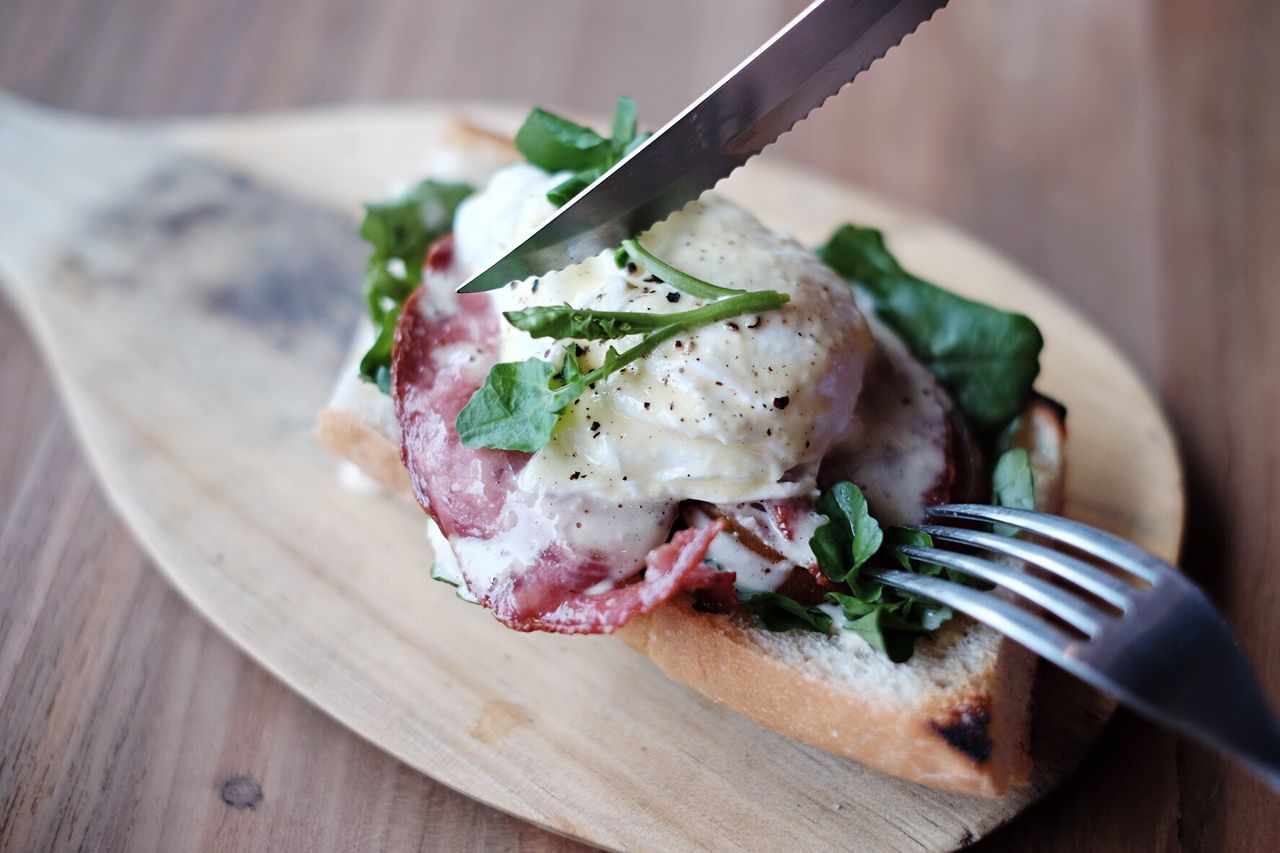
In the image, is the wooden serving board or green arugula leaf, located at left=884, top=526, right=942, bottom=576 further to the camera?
the wooden serving board

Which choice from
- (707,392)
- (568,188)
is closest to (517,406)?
(707,392)

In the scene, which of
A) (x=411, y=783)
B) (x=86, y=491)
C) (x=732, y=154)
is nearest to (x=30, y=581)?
(x=86, y=491)

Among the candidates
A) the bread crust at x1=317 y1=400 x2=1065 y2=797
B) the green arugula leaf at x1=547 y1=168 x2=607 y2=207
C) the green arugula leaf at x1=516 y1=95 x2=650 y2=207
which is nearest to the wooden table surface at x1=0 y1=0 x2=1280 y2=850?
the bread crust at x1=317 y1=400 x2=1065 y2=797

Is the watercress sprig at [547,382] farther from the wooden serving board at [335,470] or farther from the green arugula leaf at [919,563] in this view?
the wooden serving board at [335,470]

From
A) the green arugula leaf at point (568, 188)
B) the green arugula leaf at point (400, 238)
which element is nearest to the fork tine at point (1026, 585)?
the green arugula leaf at point (568, 188)

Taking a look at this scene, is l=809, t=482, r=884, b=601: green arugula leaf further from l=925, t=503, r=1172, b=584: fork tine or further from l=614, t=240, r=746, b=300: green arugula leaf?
l=614, t=240, r=746, b=300: green arugula leaf

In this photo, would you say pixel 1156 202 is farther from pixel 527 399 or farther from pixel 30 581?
pixel 30 581

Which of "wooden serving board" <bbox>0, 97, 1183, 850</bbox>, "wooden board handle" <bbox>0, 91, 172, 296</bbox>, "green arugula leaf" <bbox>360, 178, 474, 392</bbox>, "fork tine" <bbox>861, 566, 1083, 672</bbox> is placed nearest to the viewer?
"fork tine" <bbox>861, 566, 1083, 672</bbox>
